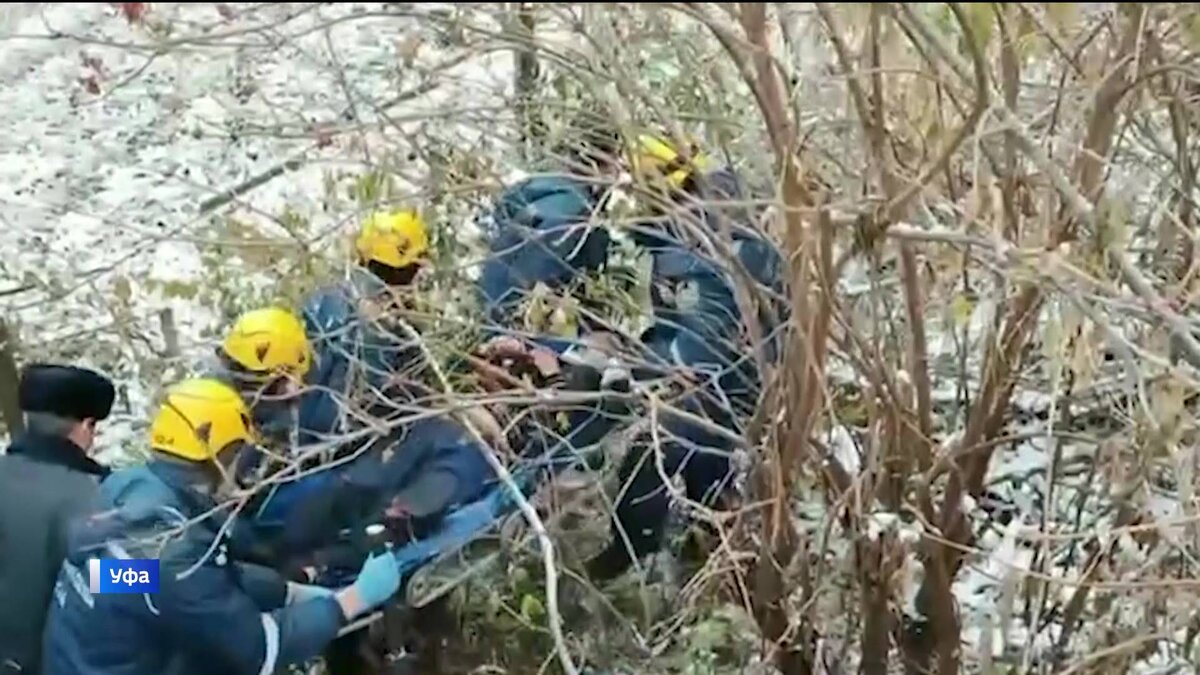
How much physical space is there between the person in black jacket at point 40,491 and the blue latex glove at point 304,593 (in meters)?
0.57

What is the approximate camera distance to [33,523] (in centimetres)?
404

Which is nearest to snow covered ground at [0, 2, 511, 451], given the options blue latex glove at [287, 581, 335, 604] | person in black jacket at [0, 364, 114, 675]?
person in black jacket at [0, 364, 114, 675]

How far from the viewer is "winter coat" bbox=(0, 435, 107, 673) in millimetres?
4035

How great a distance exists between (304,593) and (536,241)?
3.43 feet

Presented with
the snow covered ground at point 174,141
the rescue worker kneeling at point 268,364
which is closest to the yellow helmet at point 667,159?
the snow covered ground at point 174,141

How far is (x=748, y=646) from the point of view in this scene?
175 inches

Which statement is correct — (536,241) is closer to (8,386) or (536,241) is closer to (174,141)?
(8,386)

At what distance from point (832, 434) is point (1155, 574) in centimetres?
79

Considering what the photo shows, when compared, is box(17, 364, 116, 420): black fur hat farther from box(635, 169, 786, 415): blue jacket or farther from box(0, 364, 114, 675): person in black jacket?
A: box(635, 169, 786, 415): blue jacket

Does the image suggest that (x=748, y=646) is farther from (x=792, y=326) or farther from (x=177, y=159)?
(x=177, y=159)

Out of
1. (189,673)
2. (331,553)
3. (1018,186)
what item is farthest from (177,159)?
(1018,186)

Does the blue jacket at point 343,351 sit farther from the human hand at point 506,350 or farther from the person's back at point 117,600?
the person's back at point 117,600

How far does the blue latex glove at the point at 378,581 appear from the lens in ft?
14.4

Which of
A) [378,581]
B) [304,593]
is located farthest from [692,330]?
[304,593]
